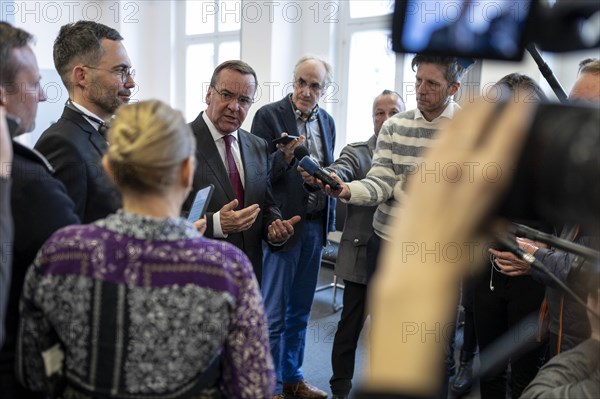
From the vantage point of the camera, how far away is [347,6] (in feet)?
18.1

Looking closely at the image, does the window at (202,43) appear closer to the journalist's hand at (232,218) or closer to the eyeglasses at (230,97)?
the eyeglasses at (230,97)

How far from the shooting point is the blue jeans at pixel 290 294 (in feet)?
9.23

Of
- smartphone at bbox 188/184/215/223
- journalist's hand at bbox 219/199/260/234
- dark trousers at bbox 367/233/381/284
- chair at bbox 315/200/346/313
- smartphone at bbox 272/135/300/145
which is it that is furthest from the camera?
chair at bbox 315/200/346/313

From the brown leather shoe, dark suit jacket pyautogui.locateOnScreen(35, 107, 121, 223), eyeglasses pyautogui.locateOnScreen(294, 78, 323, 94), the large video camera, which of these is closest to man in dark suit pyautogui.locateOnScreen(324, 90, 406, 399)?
the brown leather shoe

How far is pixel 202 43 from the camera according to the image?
7.18 m

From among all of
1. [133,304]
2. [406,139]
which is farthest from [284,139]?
[133,304]

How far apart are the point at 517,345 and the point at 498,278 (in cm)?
27

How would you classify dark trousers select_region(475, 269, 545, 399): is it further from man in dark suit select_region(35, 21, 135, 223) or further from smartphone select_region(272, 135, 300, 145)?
man in dark suit select_region(35, 21, 135, 223)

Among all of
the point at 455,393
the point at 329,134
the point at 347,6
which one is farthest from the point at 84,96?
the point at 347,6

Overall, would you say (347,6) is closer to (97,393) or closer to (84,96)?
(84,96)

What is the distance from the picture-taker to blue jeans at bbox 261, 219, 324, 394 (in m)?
2.81

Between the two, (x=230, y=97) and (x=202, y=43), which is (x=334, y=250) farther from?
(x=202, y=43)

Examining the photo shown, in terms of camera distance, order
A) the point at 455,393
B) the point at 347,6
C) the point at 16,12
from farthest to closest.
A: 1. the point at 16,12
2. the point at 347,6
3. the point at 455,393

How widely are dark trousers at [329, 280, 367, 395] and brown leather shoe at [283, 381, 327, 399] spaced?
0.16 m
